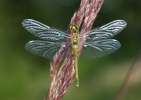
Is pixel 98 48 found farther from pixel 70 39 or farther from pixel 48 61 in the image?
pixel 48 61

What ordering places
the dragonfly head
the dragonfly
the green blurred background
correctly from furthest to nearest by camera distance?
the green blurred background, the dragonfly, the dragonfly head

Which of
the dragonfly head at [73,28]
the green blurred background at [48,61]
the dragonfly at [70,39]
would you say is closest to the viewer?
the dragonfly head at [73,28]

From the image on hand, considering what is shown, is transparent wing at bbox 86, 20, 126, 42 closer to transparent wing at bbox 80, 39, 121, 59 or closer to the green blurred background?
transparent wing at bbox 80, 39, 121, 59

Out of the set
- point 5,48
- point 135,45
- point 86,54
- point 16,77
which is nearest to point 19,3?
point 5,48

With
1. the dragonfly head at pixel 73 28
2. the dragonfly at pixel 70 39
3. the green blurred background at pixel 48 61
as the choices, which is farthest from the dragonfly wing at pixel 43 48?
the green blurred background at pixel 48 61

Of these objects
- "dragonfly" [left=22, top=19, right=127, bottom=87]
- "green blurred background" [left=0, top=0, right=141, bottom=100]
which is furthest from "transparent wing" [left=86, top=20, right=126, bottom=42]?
"green blurred background" [left=0, top=0, right=141, bottom=100]

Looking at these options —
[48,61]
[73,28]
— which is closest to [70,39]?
[73,28]

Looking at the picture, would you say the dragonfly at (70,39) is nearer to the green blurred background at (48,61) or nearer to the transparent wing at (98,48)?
the transparent wing at (98,48)
